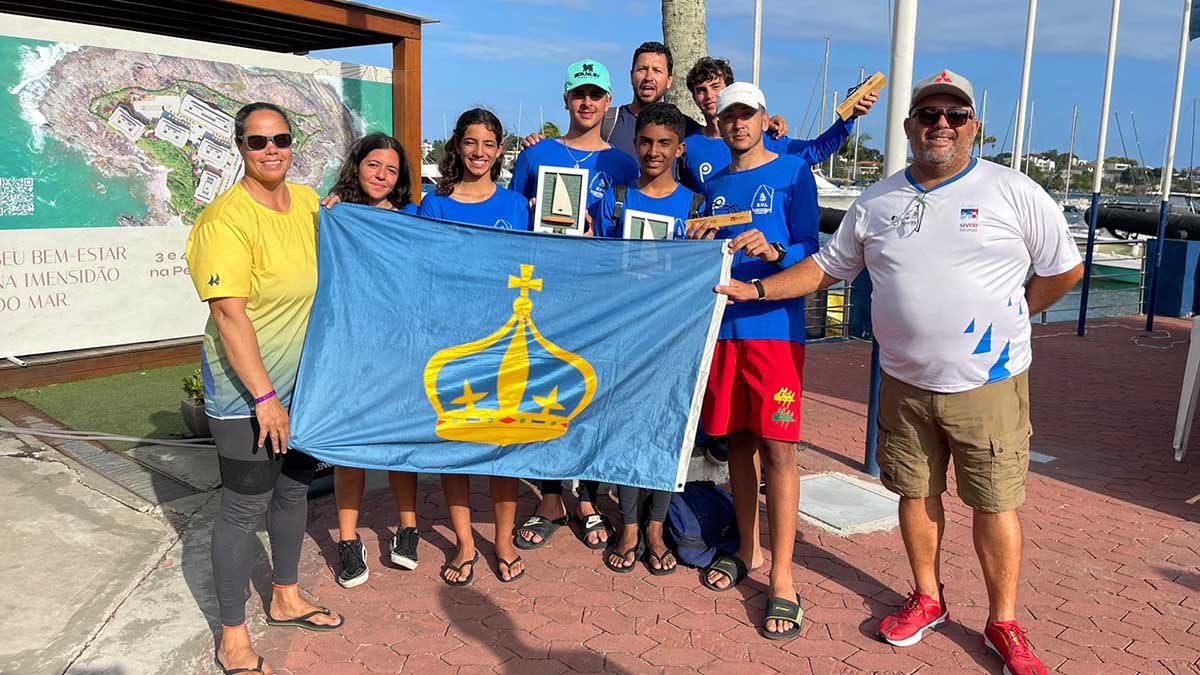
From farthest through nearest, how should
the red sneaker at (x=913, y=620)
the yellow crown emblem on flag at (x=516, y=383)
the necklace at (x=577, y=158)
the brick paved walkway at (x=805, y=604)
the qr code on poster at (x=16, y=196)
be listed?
the qr code on poster at (x=16, y=196) < the necklace at (x=577, y=158) < the yellow crown emblem on flag at (x=516, y=383) < the red sneaker at (x=913, y=620) < the brick paved walkway at (x=805, y=604)

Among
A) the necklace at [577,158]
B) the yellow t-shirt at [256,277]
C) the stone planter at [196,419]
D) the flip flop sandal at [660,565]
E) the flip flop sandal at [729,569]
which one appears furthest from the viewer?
the stone planter at [196,419]

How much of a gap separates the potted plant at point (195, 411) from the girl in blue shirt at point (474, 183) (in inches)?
111

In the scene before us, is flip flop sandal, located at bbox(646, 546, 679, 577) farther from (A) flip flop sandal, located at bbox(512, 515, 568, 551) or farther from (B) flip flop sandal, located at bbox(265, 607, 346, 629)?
(B) flip flop sandal, located at bbox(265, 607, 346, 629)

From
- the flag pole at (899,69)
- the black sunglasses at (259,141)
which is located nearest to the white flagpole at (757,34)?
the flag pole at (899,69)

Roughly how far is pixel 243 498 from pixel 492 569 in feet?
4.55

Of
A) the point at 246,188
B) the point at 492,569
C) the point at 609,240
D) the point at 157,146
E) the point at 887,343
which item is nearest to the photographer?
the point at 246,188

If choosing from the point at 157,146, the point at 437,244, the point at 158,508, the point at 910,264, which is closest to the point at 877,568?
the point at 910,264

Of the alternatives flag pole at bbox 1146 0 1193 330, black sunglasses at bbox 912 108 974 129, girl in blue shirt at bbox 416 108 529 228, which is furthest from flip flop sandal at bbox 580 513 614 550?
flag pole at bbox 1146 0 1193 330

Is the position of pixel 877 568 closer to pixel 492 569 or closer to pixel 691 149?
pixel 492 569

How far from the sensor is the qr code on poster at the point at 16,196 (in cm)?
723

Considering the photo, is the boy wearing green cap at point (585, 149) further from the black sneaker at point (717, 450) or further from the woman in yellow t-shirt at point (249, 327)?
the black sneaker at point (717, 450)

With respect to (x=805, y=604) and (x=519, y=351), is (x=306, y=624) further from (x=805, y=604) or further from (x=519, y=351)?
(x=805, y=604)

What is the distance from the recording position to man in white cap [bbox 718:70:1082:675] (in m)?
3.28

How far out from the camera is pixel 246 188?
10.9 feet
